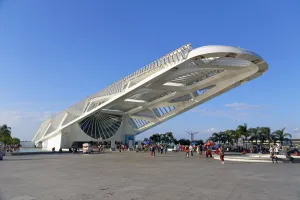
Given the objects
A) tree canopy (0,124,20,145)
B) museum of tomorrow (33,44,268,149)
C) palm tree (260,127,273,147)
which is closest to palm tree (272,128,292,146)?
palm tree (260,127,273,147)

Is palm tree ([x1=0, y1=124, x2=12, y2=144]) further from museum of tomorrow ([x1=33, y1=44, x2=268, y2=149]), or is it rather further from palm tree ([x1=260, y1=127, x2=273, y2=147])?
palm tree ([x1=260, y1=127, x2=273, y2=147])

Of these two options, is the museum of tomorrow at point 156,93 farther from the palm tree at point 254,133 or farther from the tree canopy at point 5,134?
the palm tree at point 254,133

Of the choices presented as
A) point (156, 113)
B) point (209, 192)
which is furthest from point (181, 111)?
point (209, 192)

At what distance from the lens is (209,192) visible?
7027 mm

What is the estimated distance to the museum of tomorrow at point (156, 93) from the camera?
1134 inches

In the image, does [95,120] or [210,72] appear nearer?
[210,72]

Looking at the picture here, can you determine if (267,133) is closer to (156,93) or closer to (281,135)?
(281,135)

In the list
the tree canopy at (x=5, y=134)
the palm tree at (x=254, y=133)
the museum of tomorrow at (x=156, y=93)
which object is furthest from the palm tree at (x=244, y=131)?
the tree canopy at (x=5, y=134)

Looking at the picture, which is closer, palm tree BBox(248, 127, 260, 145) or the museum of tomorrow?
the museum of tomorrow

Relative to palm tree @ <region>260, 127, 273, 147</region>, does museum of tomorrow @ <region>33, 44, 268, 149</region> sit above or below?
above

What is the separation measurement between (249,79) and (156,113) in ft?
84.5

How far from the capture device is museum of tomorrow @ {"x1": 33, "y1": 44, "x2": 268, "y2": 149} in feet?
94.5

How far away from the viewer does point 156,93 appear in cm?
4603

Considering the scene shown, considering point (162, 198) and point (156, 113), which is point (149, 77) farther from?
point (162, 198)
